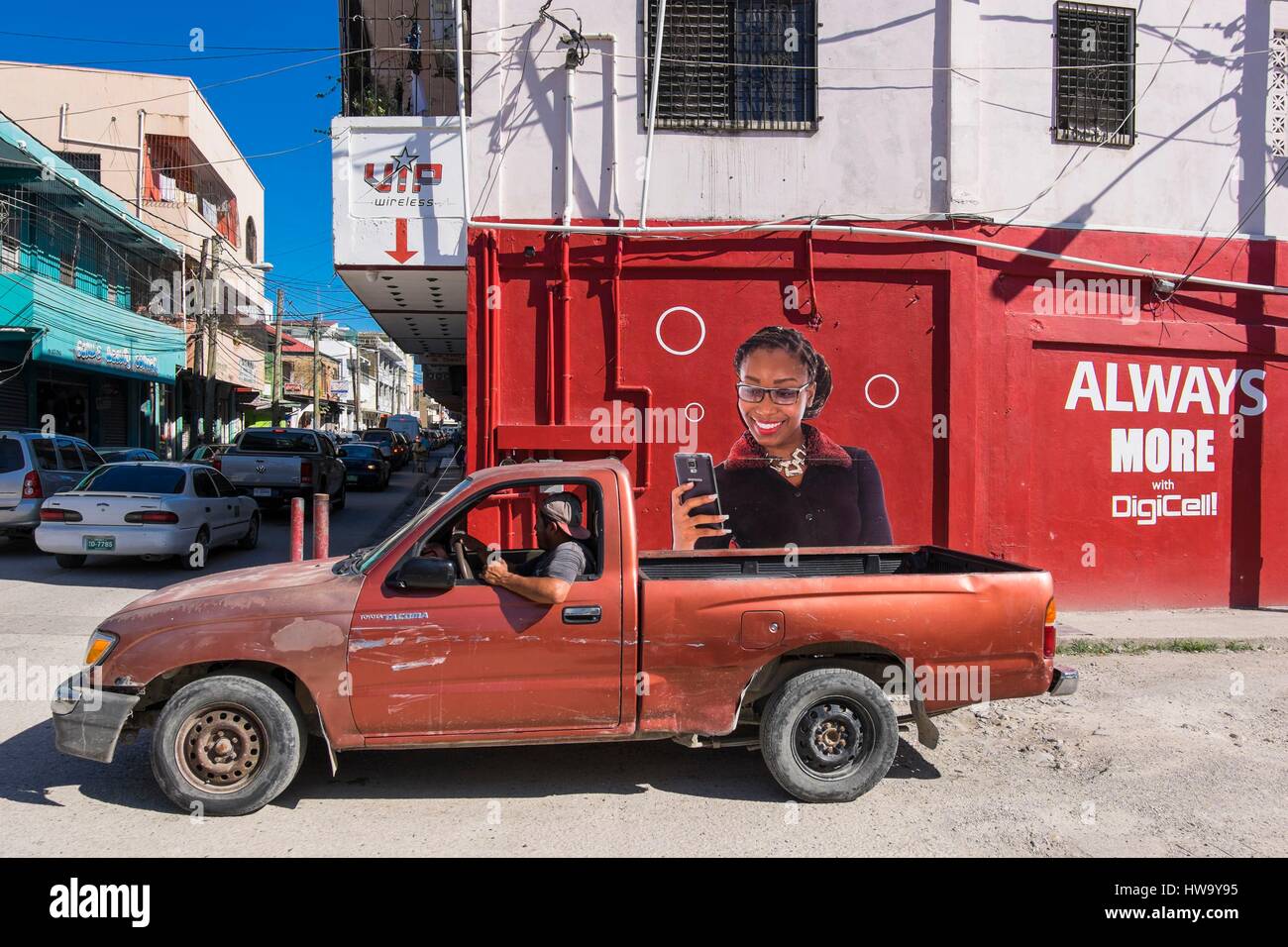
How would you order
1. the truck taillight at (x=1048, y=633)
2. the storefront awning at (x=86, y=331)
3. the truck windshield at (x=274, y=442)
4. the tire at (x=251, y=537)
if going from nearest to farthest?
1. the truck taillight at (x=1048, y=633)
2. the tire at (x=251, y=537)
3. the truck windshield at (x=274, y=442)
4. the storefront awning at (x=86, y=331)

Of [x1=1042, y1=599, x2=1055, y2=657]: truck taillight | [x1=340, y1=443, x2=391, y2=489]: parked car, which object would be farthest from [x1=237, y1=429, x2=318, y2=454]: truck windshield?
[x1=1042, y1=599, x2=1055, y2=657]: truck taillight

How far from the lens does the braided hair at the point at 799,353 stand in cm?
891

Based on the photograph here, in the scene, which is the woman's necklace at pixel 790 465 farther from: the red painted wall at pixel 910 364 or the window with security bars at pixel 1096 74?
the window with security bars at pixel 1096 74

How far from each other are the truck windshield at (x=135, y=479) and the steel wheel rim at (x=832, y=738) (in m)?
9.95

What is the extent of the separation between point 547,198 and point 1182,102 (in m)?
7.05

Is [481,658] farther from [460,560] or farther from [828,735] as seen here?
[828,735]

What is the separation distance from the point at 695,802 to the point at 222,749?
7.74 ft

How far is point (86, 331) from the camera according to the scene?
2253 centimetres

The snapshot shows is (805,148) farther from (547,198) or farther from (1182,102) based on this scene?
(1182,102)

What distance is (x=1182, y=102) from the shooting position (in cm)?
952

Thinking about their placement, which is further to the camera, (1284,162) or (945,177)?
(1284,162)

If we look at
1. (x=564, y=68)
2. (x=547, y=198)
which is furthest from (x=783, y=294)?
(x=564, y=68)

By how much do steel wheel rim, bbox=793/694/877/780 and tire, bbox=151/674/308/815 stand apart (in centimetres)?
254

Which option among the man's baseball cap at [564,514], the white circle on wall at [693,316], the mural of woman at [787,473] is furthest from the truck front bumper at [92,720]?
the white circle on wall at [693,316]
